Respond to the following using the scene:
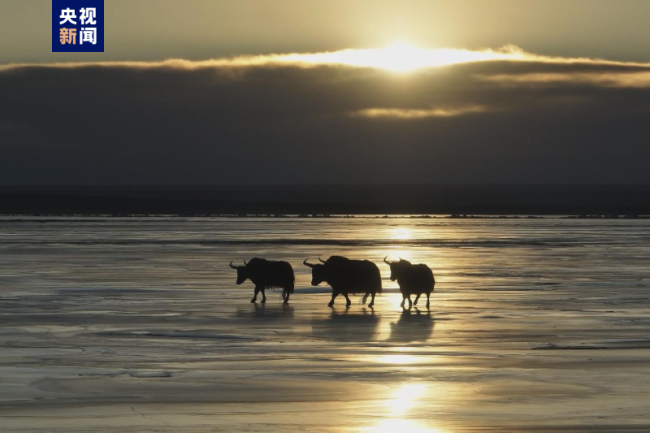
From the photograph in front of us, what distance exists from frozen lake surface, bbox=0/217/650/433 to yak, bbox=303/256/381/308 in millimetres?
430

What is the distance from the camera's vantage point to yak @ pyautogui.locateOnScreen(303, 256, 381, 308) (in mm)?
24219

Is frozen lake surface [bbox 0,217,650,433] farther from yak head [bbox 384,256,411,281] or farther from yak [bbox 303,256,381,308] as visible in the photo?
yak head [bbox 384,256,411,281]

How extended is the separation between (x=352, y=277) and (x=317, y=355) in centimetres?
775

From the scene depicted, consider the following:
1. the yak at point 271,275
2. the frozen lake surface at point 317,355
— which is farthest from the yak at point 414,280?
the yak at point 271,275

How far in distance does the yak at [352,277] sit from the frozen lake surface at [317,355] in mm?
430

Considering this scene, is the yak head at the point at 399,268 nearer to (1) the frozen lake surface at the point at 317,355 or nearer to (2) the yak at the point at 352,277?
(2) the yak at the point at 352,277

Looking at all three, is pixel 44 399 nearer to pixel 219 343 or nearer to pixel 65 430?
pixel 65 430

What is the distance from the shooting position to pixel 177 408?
1241cm

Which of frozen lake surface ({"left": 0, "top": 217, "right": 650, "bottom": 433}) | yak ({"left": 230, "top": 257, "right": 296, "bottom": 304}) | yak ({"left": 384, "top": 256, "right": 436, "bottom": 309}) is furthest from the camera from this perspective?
yak ({"left": 230, "top": 257, "right": 296, "bottom": 304})

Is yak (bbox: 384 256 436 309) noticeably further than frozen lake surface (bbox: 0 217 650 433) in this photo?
Yes

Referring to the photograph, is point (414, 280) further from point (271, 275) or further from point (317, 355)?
point (317, 355)

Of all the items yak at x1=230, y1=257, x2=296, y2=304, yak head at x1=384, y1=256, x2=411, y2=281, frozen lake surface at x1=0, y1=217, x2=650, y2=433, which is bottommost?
frozen lake surface at x1=0, y1=217, x2=650, y2=433

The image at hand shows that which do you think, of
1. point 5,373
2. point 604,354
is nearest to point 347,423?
point 5,373

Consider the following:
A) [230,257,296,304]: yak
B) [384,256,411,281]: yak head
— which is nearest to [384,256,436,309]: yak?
[384,256,411,281]: yak head
